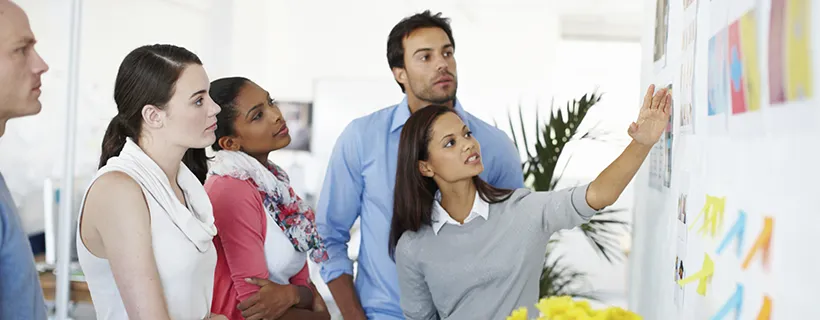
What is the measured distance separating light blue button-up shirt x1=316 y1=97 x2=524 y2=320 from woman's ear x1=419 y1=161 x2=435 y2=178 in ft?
0.76

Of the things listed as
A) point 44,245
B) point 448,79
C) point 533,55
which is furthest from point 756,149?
point 44,245

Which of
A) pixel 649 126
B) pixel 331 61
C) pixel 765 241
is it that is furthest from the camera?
pixel 331 61

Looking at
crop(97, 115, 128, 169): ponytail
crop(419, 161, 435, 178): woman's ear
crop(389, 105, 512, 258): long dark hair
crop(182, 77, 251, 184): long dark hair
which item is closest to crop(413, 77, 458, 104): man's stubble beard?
crop(389, 105, 512, 258): long dark hair

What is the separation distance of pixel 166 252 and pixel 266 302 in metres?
0.42

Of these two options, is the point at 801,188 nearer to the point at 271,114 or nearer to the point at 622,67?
the point at 271,114

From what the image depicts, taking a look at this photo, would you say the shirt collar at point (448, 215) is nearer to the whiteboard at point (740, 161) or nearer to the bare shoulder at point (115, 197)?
the whiteboard at point (740, 161)

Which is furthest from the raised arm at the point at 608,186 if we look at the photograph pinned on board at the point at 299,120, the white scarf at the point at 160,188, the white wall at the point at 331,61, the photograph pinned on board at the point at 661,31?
the photograph pinned on board at the point at 299,120

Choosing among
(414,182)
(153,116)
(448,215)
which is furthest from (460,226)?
(153,116)

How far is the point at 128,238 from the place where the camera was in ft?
4.96

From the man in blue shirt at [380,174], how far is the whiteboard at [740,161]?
0.70 meters

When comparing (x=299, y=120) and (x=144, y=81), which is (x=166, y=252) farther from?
(x=299, y=120)

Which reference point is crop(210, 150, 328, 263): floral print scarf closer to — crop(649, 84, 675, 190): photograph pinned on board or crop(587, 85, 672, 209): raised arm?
crop(587, 85, 672, 209): raised arm

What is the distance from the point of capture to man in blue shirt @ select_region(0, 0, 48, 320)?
1.20 m

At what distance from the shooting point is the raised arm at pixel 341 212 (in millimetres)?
2287
